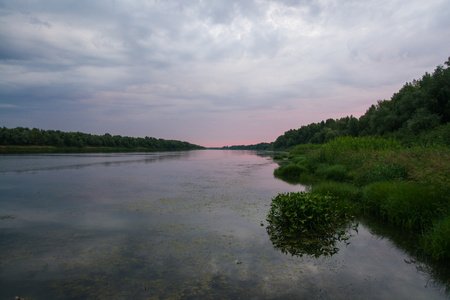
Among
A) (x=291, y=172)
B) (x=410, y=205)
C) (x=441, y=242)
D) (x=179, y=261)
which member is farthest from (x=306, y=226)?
(x=291, y=172)

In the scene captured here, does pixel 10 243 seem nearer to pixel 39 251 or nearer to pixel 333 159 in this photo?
pixel 39 251

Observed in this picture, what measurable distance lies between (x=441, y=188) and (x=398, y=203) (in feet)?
4.28

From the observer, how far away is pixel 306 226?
8.16m

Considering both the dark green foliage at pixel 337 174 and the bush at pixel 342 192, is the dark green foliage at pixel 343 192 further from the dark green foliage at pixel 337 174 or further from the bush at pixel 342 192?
the dark green foliage at pixel 337 174

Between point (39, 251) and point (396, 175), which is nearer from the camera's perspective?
point (39, 251)

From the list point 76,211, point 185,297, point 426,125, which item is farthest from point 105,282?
point 426,125

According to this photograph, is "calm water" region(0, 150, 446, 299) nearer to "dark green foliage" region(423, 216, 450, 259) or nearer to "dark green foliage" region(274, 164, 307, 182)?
"dark green foliage" region(423, 216, 450, 259)

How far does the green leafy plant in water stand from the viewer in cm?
736

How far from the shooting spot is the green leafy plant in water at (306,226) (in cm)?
736

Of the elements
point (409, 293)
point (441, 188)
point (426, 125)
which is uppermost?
point (426, 125)

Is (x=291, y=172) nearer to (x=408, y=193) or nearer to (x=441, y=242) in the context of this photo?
(x=408, y=193)

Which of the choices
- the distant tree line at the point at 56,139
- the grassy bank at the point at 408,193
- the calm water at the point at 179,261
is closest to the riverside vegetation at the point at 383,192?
the grassy bank at the point at 408,193

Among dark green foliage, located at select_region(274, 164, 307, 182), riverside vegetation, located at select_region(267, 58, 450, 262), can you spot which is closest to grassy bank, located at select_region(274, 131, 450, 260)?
riverside vegetation, located at select_region(267, 58, 450, 262)

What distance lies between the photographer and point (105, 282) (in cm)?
527
